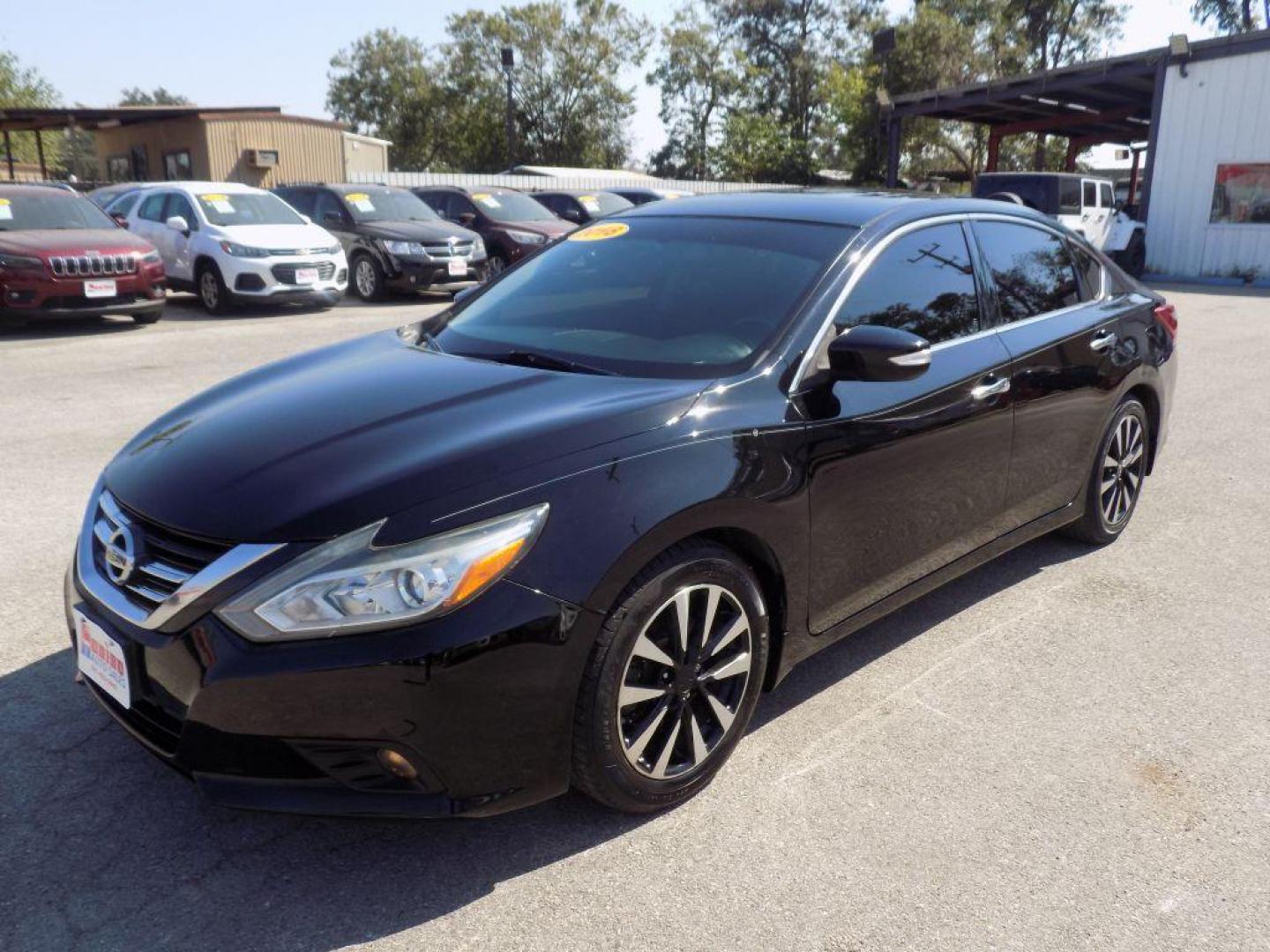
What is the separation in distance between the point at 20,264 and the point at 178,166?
20720mm

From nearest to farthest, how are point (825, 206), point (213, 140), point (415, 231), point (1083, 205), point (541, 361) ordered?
point (541, 361)
point (825, 206)
point (415, 231)
point (1083, 205)
point (213, 140)

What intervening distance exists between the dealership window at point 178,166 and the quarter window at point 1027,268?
2835cm

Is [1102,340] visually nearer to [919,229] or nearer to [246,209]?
[919,229]

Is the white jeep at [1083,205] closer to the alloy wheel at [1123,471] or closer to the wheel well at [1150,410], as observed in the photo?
the wheel well at [1150,410]

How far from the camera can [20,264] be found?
1047 centimetres

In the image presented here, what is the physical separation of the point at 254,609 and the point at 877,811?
1.62 m

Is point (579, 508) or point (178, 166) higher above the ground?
point (178, 166)

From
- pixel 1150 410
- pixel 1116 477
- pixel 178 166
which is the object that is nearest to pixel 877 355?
pixel 1116 477

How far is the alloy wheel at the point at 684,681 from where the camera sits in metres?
2.51

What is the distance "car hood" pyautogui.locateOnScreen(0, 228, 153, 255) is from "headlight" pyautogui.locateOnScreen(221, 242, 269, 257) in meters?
1.08

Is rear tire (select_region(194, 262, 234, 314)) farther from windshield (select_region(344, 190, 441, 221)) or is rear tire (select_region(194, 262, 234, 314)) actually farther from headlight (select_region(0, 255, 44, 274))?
windshield (select_region(344, 190, 441, 221))

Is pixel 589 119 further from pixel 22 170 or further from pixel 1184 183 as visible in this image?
pixel 1184 183

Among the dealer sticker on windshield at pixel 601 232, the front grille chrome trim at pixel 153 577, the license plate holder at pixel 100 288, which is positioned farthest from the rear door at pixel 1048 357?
the license plate holder at pixel 100 288

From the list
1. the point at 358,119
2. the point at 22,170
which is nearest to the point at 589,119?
the point at 358,119
